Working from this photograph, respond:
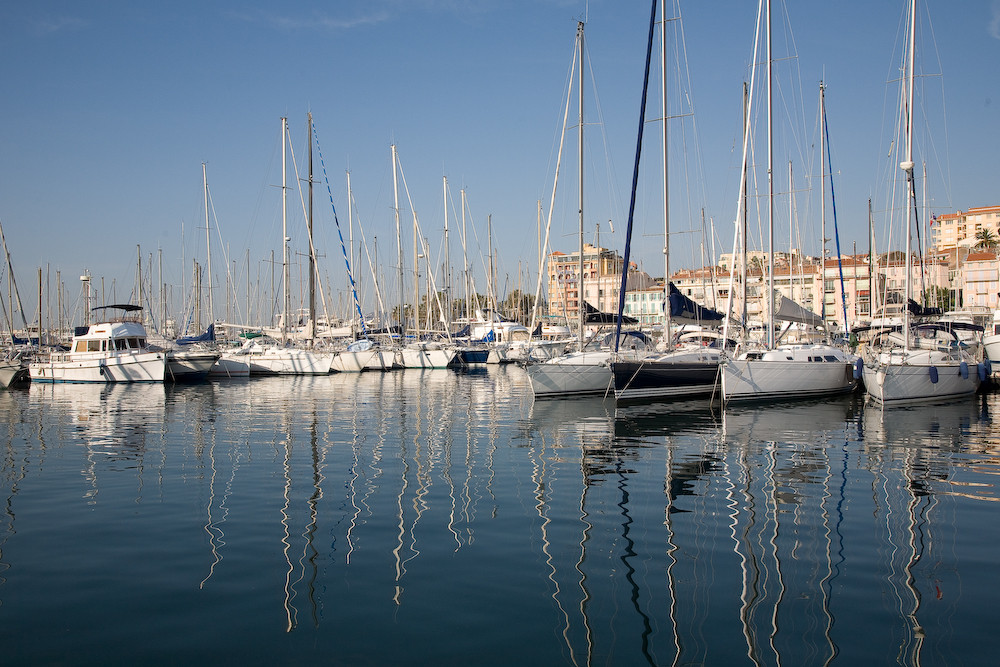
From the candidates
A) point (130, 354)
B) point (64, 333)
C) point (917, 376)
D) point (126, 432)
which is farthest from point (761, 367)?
point (64, 333)

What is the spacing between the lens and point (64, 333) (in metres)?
71.4

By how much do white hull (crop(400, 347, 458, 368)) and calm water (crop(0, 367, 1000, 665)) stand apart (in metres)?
32.5

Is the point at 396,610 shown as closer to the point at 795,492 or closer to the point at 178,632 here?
the point at 178,632

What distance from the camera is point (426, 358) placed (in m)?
51.5

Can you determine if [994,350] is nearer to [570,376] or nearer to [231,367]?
[570,376]

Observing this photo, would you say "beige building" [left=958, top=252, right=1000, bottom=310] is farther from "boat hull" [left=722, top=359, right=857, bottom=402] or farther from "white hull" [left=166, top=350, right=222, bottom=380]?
Answer: "white hull" [left=166, top=350, right=222, bottom=380]

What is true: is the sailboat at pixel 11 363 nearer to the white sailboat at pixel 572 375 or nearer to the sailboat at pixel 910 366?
the white sailboat at pixel 572 375

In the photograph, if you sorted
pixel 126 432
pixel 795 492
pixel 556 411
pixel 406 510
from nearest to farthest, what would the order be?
pixel 406 510 < pixel 795 492 < pixel 126 432 < pixel 556 411

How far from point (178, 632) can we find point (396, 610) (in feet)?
6.19

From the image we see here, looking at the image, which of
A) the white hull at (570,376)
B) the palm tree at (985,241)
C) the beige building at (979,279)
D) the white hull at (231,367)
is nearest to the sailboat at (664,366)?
the white hull at (570,376)

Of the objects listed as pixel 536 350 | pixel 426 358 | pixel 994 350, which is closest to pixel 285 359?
pixel 426 358

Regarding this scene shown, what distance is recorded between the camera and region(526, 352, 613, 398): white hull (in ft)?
88.4

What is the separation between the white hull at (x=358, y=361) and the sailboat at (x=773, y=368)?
2695 cm

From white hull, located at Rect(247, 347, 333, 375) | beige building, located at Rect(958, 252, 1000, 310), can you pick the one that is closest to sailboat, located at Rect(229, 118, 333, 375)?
white hull, located at Rect(247, 347, 333, 375)
